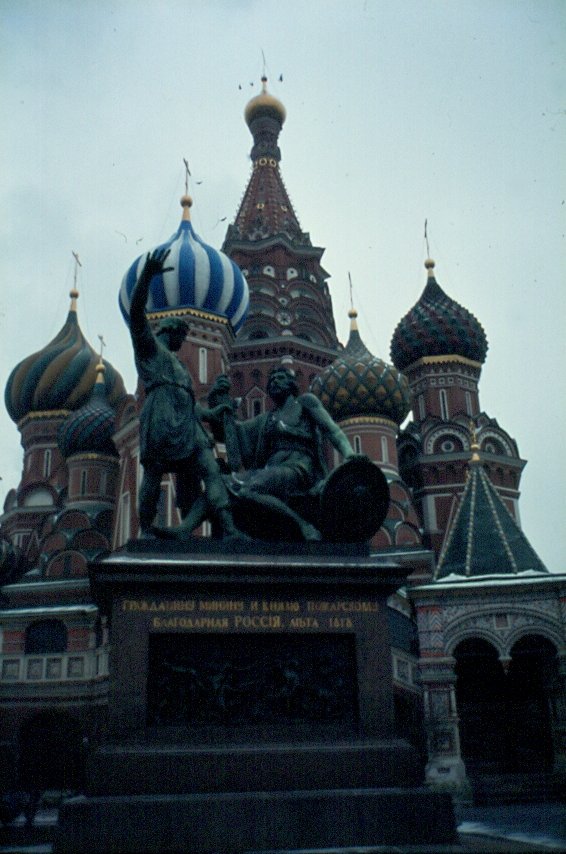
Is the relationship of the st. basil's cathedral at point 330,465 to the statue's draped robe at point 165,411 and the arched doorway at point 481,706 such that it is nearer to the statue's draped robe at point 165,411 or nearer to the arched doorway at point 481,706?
the arched doorway at point 481,706

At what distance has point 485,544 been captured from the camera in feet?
69.2

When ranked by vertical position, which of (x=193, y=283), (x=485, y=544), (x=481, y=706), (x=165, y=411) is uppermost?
(x=193, y=283)

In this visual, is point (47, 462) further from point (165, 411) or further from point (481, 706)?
point (165, 411)

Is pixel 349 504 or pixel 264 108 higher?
pixel 264 108

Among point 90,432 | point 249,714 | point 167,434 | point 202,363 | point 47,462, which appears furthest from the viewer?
point 47,462

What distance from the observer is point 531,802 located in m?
17.5

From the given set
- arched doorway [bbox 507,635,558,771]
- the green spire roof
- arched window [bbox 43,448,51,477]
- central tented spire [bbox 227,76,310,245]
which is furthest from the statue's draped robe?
central tented spire [bbox 227,76,310,245]

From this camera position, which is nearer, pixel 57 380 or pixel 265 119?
pixel 57 380

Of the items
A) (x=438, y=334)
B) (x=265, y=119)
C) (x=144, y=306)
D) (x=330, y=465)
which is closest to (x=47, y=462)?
(x=330, y=465)

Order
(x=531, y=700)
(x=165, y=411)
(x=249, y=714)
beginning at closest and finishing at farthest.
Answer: (x=249, y=714)
(x=165, y=411)
(x=531, y=700)

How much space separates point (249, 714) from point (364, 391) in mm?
25203

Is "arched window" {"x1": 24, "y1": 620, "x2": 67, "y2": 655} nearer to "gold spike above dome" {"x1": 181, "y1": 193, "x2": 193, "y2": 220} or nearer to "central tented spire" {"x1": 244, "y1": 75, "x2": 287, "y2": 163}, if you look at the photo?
"gold spike above dome" {"x1": 181, "y1": 193, "x2": 193, "y2": 220}

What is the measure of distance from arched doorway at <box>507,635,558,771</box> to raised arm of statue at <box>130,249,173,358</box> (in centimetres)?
1365

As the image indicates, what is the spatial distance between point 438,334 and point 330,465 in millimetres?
8753
